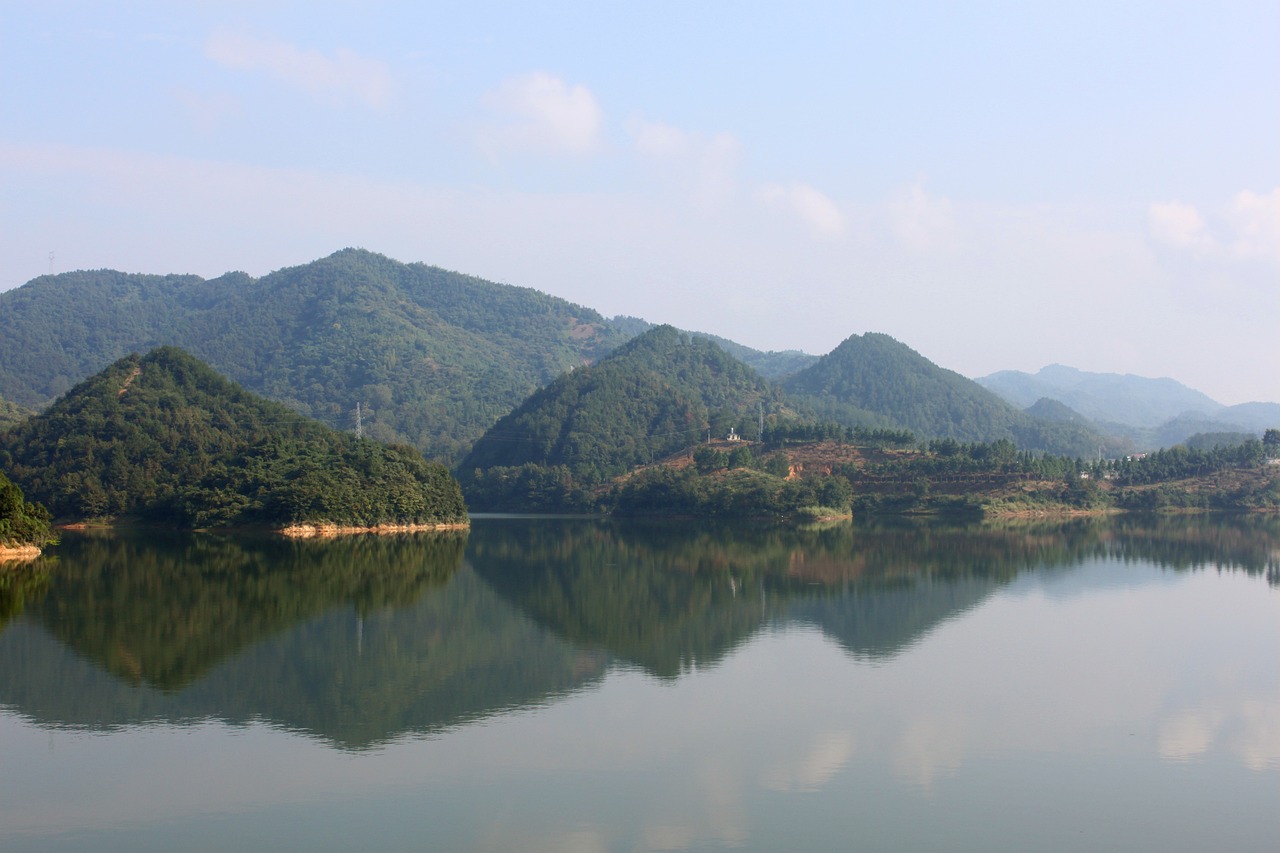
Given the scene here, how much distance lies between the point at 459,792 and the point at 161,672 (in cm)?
937

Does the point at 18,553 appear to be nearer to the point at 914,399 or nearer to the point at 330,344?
the point at 330,344

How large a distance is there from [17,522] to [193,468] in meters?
20.5

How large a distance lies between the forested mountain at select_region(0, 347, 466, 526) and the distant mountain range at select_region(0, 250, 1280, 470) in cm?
5121

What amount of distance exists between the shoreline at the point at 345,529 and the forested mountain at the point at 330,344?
184ft

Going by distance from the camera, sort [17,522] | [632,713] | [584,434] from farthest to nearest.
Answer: [584,434], [17,522], [632,713]

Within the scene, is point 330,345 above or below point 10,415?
above

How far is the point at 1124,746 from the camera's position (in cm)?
1639

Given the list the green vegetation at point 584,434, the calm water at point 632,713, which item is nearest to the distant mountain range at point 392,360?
the green vegetation at point 584,434

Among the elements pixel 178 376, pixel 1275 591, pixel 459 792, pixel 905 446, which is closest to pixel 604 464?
pixel 905 446

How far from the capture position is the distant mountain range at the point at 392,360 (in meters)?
138

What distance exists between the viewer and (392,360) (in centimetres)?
14938

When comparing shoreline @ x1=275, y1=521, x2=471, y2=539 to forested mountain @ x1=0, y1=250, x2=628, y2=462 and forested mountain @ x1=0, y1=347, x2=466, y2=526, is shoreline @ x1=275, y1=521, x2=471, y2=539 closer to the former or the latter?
forested mountain @ x1=0, y1=347, x2=466, y2=526

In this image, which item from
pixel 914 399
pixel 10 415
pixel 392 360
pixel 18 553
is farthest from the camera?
pixel 914 399

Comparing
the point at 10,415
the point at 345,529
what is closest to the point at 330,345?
the point at 10,415
